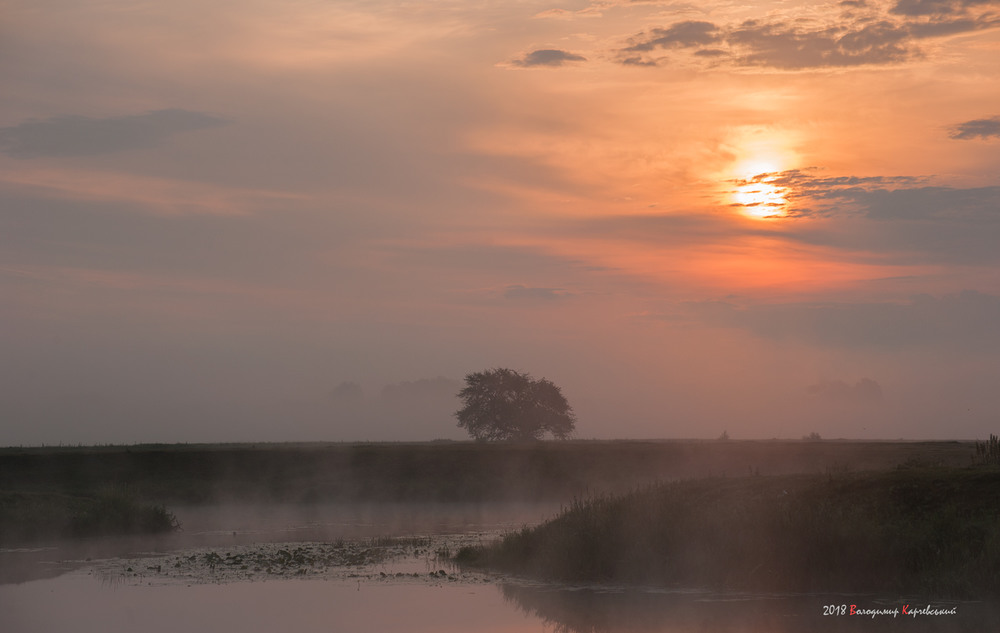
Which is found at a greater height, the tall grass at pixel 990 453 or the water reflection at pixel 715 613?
the tall grass at pixel 990 453

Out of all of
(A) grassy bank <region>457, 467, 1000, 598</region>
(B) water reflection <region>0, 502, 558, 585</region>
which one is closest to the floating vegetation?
(B) water reflection <region>0, 502, 558, 585</region>

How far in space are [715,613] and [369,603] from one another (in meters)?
7.24

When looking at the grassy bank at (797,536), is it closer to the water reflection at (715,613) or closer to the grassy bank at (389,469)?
the water reflection at (715,613)

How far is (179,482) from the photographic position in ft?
165

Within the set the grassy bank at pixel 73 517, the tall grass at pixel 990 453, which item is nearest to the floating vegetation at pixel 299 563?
the grassy bank at pixel 73 517

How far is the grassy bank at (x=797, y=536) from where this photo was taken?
66.4ft

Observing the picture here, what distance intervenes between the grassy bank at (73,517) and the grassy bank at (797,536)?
16.9 meters

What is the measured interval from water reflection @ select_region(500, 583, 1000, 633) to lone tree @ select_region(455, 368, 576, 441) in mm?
68219

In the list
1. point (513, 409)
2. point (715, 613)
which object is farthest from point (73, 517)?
point (513, 409)

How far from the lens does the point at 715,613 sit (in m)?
19.4

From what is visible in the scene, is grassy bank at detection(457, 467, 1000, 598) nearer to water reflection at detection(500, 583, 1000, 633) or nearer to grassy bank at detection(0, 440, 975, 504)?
water reflection at detection(500, 583, 1000, 633)

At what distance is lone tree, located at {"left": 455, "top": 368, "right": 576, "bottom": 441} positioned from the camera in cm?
9075

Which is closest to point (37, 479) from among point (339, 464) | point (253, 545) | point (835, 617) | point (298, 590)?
point (339, 464)

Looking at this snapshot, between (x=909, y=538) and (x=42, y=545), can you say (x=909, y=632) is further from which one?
(x=42, y=545)
